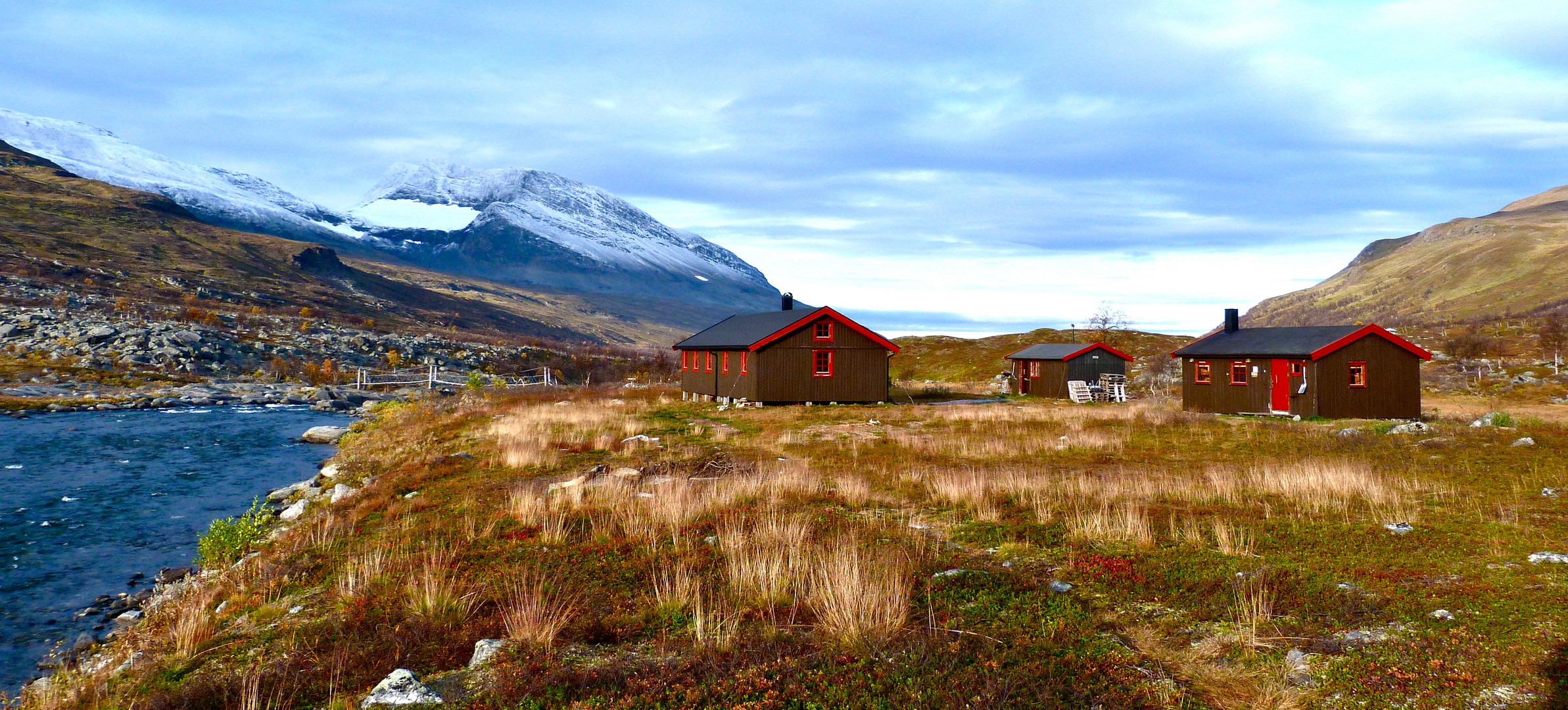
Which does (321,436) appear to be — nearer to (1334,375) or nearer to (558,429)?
(558,429)

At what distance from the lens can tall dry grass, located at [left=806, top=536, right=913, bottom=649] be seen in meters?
6.46

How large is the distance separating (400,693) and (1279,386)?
1369 inches

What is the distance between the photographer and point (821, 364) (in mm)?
37406

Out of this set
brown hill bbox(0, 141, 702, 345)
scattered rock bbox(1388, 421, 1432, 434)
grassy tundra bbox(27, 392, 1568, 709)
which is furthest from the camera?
brown hill bbox(0, 141, 702, 345)

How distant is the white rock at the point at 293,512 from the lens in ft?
48.8

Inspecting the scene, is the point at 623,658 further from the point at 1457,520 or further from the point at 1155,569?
the point at 1457,520

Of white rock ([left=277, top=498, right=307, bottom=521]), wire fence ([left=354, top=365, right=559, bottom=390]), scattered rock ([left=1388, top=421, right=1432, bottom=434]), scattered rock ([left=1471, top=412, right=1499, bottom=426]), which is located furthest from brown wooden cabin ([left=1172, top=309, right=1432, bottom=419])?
wire fence ([left=354, top=365, right=559, bottom=390])

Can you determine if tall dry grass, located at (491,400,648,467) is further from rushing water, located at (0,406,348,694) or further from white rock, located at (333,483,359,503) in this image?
rushing water, located at (0,406,348,694)

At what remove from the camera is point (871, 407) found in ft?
116

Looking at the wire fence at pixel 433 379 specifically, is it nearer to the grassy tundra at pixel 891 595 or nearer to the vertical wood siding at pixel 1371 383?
the grassy tundra at pixel 891 595

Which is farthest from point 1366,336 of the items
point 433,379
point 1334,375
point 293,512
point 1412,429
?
point 433,379

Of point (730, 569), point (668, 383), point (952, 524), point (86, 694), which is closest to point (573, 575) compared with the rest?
point (730, 569)

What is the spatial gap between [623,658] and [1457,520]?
39.7ft

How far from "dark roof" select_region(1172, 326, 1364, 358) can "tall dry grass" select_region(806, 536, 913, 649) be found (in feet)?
96.2
